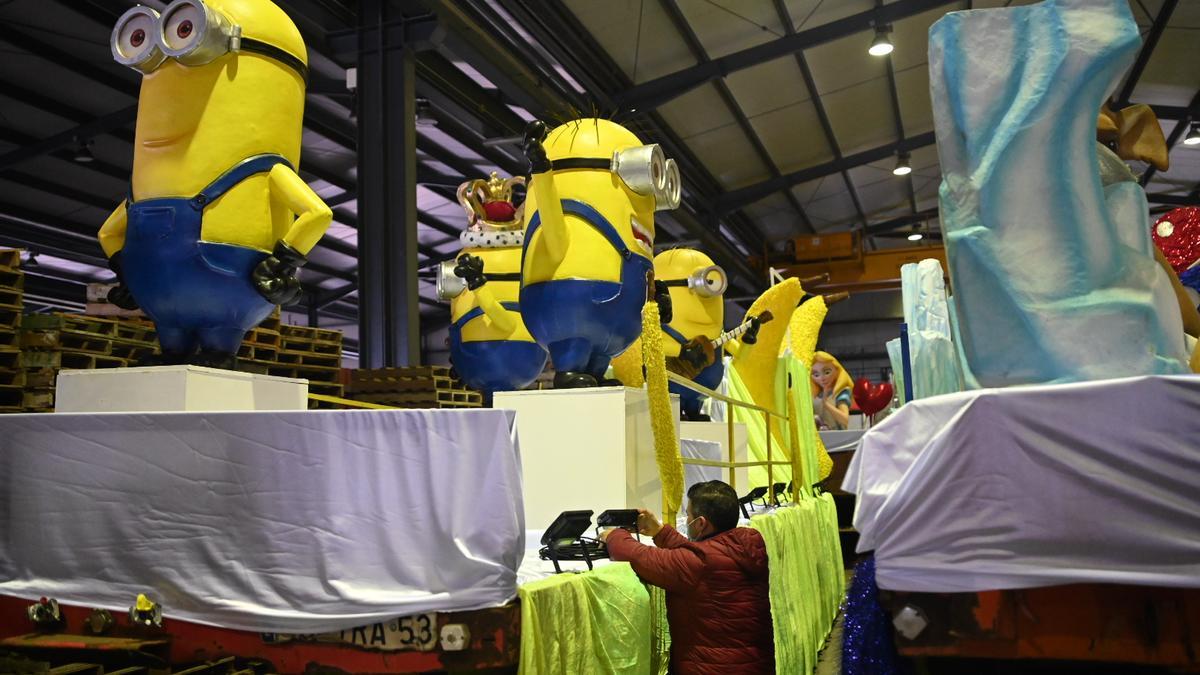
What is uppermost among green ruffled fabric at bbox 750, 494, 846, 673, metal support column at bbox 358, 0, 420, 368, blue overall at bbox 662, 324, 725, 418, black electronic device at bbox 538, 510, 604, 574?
metal support column at bbox 358, 0, 420, 368

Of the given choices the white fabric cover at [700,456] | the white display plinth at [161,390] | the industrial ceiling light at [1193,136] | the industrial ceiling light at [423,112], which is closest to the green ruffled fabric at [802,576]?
the white fabric cover at [700,456]

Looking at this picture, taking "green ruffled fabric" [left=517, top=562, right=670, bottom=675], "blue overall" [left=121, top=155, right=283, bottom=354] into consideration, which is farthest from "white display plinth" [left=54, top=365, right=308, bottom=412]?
"green ruffled fabric" [left=517, top=562, right=670, bottom=675]

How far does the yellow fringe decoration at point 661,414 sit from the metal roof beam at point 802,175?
1244 centimetres

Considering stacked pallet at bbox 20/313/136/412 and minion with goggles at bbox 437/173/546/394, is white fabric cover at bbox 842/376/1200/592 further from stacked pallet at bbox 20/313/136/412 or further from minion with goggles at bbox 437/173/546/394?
stacked pallet at bbox 20/313/136/412

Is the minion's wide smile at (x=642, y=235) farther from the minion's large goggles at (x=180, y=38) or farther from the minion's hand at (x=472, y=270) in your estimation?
the minion's large goggles at (x=180, y=38)

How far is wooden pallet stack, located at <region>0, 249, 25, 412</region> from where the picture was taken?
456 centimetres

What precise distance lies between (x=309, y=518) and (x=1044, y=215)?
1.87 meters

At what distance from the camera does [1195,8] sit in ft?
38.4

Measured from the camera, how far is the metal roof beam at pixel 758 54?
10828 millimetres

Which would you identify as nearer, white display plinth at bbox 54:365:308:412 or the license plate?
the license plate

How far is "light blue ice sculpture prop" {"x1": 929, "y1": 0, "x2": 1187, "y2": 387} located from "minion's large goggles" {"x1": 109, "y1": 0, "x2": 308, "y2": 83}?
6.55ft

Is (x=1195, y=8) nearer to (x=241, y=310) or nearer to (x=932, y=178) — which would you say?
(x=932, y=178)

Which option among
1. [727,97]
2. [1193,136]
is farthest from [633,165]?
[1193,136]

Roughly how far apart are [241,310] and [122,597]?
91 centimetres
